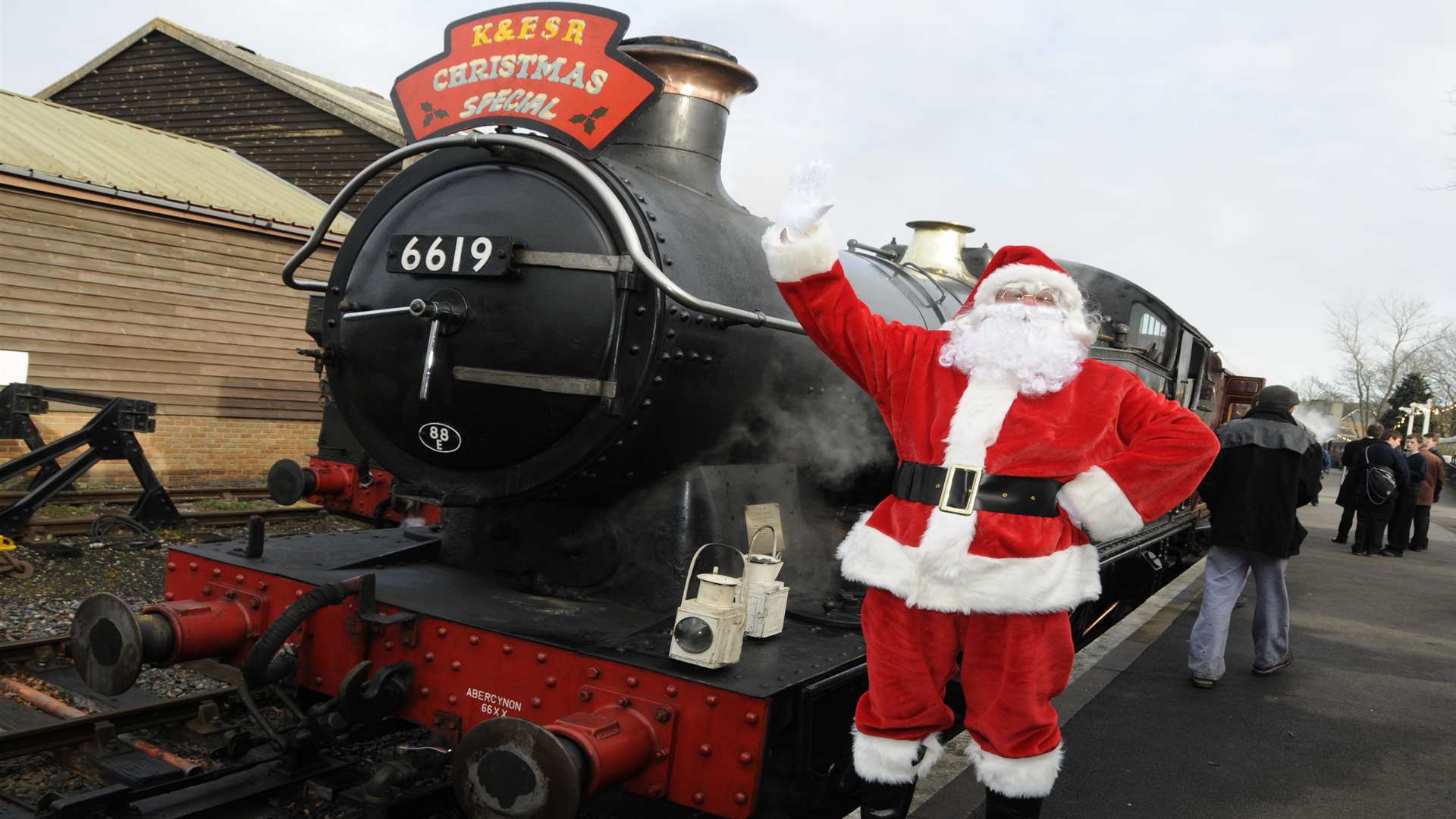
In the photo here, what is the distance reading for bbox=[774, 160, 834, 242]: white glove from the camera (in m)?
2.60

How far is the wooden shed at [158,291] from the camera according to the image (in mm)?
9539

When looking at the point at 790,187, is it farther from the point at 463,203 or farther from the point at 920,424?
the point at 463,203

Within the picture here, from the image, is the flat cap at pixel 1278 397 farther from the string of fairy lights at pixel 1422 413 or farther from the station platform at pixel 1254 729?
the string of fairy lights at pixel 1422 413

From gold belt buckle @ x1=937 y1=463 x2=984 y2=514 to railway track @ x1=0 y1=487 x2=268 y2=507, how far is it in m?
7.36

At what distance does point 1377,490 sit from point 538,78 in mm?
10282

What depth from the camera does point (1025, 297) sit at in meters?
2.72

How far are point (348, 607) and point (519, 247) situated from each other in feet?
3.75

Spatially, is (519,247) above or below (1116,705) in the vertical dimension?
above

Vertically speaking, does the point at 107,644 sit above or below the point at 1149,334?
below

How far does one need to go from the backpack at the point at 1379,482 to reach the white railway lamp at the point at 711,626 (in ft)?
32.7

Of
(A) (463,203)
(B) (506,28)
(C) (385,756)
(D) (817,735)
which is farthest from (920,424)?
(C) (385,756)

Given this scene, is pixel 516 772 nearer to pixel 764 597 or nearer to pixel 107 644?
pixel 764 597

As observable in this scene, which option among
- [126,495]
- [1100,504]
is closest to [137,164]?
[126,495]

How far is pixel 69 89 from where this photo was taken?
1845 centimetres
